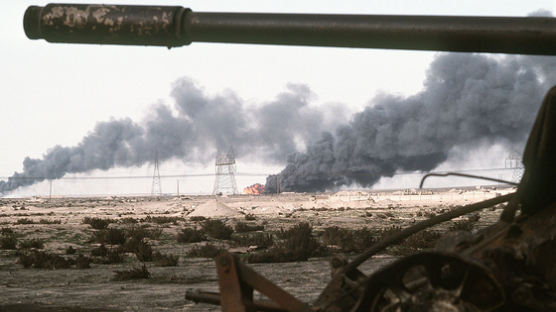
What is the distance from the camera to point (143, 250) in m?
16.0

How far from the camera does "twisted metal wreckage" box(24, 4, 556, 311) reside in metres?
2.61

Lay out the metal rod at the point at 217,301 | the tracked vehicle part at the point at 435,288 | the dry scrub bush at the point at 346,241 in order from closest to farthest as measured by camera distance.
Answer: the tracked vehicle part at the point at 435,288 → the metal rod at the point at 217,301 → the dry scrub bush at the point at 346,241

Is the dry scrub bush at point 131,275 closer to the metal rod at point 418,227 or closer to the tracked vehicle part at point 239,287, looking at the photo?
the metal rod at point 418,227

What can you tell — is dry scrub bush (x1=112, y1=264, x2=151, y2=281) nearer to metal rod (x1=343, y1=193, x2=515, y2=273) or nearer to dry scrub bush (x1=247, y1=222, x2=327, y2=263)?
dry scrub bush (x1=247, y1=222, x2=327, y2=263)

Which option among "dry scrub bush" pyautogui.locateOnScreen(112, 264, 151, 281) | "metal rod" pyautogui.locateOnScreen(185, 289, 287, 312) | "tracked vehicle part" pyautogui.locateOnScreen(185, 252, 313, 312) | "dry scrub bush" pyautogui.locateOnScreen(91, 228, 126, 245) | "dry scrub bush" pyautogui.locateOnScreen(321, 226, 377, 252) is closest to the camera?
"tracked vehicle part" pyautogui.locateOnScreen(185, 252, 313, 312)

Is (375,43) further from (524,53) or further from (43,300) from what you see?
(43,300)

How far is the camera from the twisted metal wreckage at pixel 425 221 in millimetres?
2611

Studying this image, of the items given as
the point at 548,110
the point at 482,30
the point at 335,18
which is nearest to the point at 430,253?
the point at 548,110

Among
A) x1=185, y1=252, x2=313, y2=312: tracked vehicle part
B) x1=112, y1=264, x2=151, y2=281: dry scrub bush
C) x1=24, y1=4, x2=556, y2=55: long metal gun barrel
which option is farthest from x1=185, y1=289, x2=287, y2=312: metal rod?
x1=112, y1=264, x2=151, y2=281: dry scrub bush

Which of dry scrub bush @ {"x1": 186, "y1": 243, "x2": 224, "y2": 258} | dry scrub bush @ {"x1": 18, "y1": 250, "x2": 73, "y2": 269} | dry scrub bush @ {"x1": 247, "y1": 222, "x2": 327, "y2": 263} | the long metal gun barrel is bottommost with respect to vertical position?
dry scrub bush @ {"x1": 18, "y1": 250, "x2": 73, "y2": 269}

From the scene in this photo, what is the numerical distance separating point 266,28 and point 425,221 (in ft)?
5.12

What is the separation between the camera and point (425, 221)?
3.54m

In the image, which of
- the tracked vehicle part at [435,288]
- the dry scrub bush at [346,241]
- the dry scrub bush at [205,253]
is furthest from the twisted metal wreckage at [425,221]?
the dry scrub bush at [346,241]

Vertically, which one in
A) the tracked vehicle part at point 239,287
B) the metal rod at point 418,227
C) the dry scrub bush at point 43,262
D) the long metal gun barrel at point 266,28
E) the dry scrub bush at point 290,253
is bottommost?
the dry scrub bush at point 43,262
